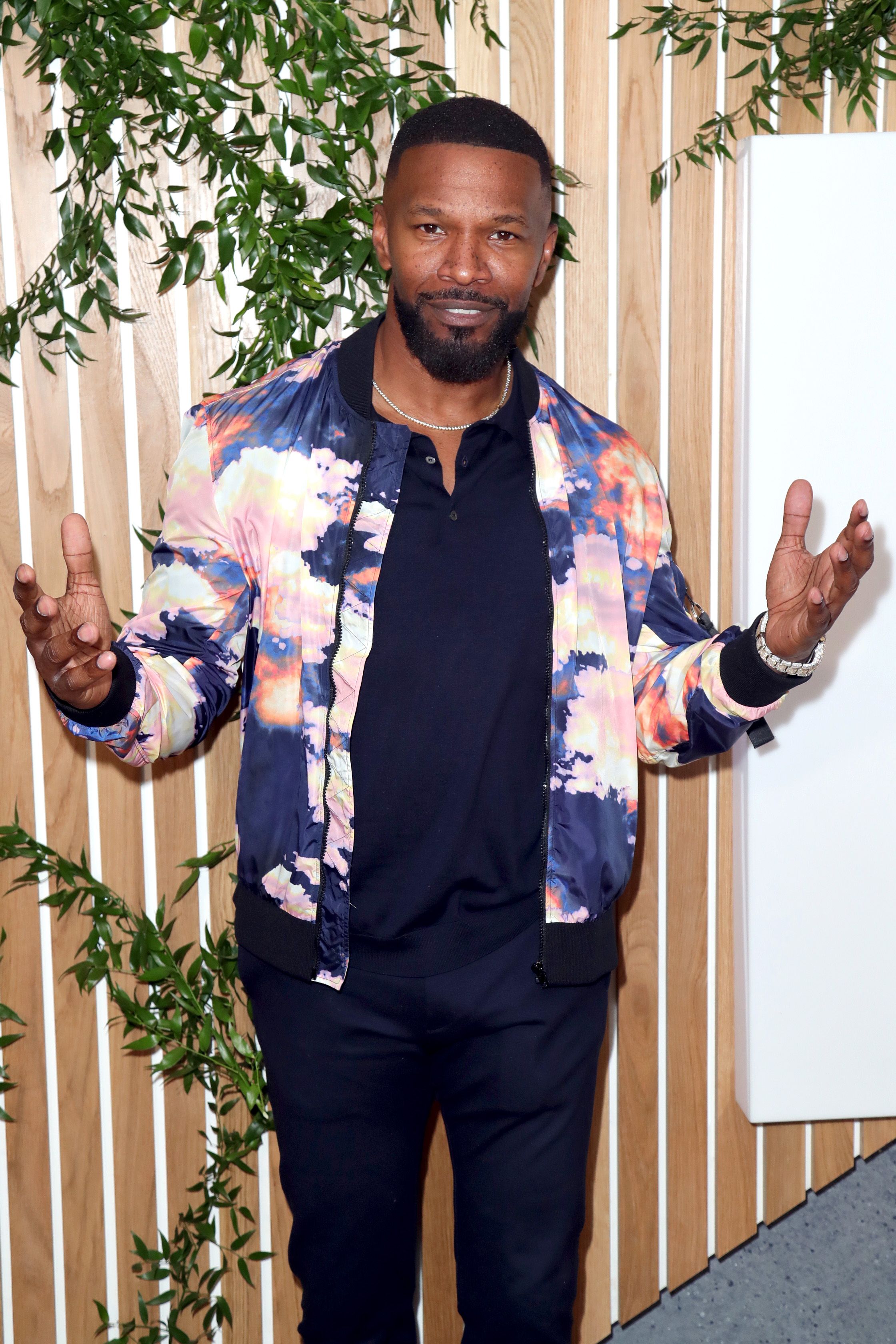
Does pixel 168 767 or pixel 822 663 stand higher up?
pixel 822 663

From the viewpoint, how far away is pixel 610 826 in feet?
5.34

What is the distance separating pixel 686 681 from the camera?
A: 5.26ft

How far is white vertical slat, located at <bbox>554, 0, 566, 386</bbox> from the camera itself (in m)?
1.97

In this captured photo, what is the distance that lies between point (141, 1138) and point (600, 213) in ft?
5.65

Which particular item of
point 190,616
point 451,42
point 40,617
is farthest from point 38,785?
point 451,42

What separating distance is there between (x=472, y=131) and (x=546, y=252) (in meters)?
0.19

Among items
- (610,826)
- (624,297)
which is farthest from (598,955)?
(624,297)

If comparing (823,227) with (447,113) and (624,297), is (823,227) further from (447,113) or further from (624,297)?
(447,113)

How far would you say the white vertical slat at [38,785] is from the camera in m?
1.85

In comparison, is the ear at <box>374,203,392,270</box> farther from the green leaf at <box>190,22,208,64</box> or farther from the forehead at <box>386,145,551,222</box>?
the green leaf at <box>190,22,208,64</box>

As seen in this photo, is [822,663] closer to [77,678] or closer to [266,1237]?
[77,678]

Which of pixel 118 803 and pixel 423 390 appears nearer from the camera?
pixel 423 390

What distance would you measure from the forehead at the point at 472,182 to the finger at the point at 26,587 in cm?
71

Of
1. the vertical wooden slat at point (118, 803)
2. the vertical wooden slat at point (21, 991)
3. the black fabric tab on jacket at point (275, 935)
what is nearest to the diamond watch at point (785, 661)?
the black fabric tab on jacket at point (275, 935)
